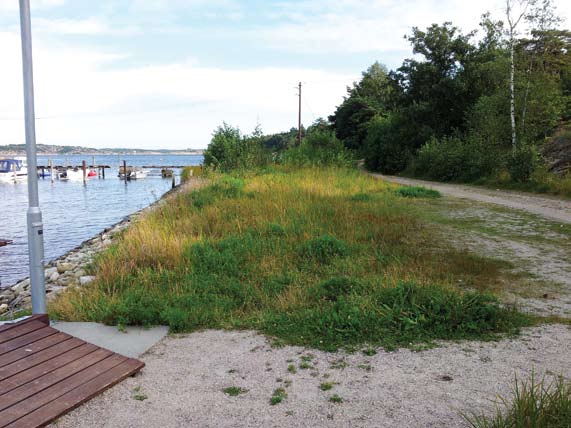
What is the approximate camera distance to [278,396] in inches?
139

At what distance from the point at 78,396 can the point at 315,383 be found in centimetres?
178

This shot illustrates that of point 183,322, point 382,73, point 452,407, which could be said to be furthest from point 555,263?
point 382,73

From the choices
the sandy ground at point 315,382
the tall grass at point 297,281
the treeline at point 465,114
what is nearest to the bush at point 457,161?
the treeline at point 465,114

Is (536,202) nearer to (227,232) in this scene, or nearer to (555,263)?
(555,263)

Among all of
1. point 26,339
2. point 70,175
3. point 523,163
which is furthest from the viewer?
point 70,175

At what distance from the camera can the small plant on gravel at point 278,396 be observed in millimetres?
3445

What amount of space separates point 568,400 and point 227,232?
7.29m

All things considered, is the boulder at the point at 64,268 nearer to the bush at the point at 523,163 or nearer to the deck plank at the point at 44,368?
the deck plank at the point at 44,368

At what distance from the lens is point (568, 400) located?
2.76 meters

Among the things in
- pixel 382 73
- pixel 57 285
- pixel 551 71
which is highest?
pixel 382 73

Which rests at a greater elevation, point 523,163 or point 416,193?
point 523,163

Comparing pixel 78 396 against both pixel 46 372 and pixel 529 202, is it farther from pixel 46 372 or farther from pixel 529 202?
pixel 529 202

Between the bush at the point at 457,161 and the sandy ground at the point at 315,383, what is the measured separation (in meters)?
21.4

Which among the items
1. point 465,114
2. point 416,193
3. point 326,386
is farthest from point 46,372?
point 465,114
